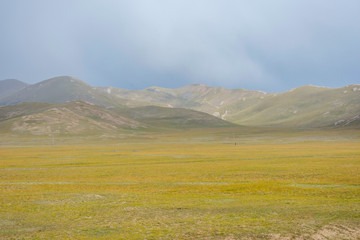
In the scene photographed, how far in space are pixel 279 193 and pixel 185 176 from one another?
1707cm

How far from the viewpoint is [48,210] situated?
2655 centimetres

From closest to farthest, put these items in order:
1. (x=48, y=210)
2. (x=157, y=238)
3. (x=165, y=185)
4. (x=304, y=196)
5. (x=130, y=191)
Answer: (x=157, y=238)
(x=48, y=210)
(x=304, y=196)
(x=130, y=191)
(x=165, y=185)

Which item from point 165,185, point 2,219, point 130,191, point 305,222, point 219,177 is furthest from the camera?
point 219,177

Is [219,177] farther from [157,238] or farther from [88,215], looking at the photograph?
[157,238]

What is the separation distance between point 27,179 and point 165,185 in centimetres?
2113

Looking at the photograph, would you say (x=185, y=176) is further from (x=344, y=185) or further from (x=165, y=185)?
(x=344, y=185)

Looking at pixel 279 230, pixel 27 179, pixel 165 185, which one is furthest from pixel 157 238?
pixel 27 179

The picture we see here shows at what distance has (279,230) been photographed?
20.2 m

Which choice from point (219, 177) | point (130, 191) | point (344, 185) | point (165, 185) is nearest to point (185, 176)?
point (219, 177)

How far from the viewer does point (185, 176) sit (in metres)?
47.0

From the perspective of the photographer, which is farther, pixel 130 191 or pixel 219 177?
pixel 219 177

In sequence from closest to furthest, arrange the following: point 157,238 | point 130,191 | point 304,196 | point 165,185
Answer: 1. point 157,238
2. point 304,196
3. point 130,191
4. point 165,185

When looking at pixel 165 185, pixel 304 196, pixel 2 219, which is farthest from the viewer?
pixel 165 185

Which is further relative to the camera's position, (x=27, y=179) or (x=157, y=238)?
(x=27, y=179)
